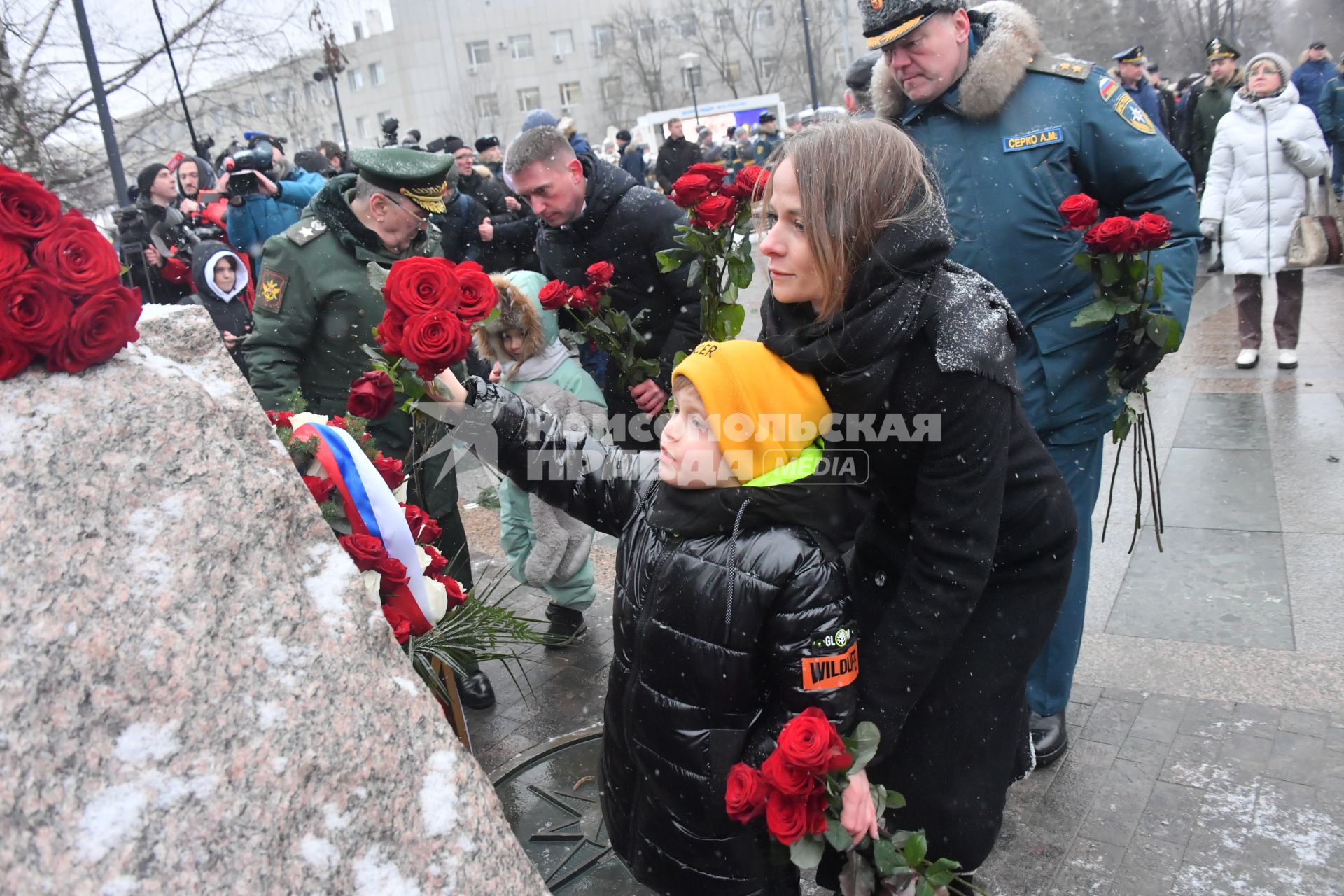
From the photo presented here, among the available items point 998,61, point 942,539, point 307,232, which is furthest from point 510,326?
point 942,539

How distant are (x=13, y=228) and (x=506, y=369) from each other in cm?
300

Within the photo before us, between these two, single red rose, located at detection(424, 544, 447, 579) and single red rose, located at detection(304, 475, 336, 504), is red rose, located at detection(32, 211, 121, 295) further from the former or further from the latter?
single red rose, located at detection(424, 544, 447, 579)

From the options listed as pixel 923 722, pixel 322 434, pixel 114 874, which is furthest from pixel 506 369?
pixel 114 874

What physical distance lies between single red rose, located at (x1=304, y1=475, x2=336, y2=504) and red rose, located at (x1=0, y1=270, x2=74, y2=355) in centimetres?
58

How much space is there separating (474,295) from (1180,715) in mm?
2812

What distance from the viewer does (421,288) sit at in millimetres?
2062

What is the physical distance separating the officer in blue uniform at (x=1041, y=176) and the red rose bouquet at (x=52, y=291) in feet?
A: 7.39

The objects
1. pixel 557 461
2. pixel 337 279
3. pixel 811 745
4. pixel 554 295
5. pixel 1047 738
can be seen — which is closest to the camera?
pixel 811 745

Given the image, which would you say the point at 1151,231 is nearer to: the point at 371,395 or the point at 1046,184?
the point at 1046,184

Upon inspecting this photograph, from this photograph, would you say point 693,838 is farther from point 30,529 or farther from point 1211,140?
point 1211,140

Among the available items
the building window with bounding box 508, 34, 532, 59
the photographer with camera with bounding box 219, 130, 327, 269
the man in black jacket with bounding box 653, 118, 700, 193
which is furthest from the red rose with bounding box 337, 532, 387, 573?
the building window with bounding box 508, 34, 532, 59

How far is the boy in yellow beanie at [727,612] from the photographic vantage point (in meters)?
2.08

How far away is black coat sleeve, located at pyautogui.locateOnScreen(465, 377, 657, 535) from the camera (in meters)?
2.43

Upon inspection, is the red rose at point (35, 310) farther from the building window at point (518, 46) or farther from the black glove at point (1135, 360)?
the building window at point (518, 46)
